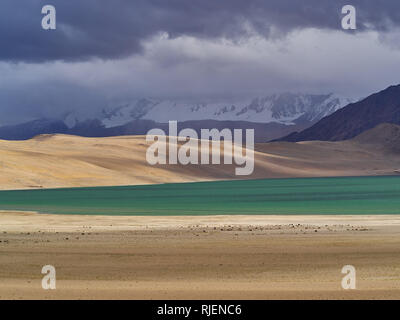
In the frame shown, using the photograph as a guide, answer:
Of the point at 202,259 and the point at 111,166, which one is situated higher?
the point at 111,166

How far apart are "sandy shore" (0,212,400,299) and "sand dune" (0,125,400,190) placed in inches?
2914

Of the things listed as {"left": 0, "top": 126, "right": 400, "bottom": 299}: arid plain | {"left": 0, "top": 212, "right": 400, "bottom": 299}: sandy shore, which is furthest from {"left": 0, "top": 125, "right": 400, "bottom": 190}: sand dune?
{"left": 0, "top": 212, "right": 400, "bottom": 299}: sandy shore

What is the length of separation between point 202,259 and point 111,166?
11942 centimetres

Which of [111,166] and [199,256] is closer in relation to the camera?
[199,256]

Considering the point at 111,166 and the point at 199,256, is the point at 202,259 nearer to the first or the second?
the point at 199,256

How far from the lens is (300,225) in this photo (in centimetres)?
3762

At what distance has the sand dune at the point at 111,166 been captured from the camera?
118375 millimetres

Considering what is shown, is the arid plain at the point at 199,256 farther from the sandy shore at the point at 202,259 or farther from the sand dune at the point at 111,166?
the sand dune at the point at 111,166

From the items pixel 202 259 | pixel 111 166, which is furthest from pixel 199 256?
pixel 111 166

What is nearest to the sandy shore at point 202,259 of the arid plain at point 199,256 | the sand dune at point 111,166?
the arid plain at point 199,256

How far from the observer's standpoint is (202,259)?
25.1 m

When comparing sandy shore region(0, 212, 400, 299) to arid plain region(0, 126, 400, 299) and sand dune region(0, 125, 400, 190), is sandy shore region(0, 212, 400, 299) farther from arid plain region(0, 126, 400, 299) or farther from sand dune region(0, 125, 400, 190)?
sand dune region(0, 125, 400, 190)

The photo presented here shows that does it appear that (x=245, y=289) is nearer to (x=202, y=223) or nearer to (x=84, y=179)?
(x=202, y=223)

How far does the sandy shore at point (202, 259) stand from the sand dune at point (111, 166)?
7401cm
